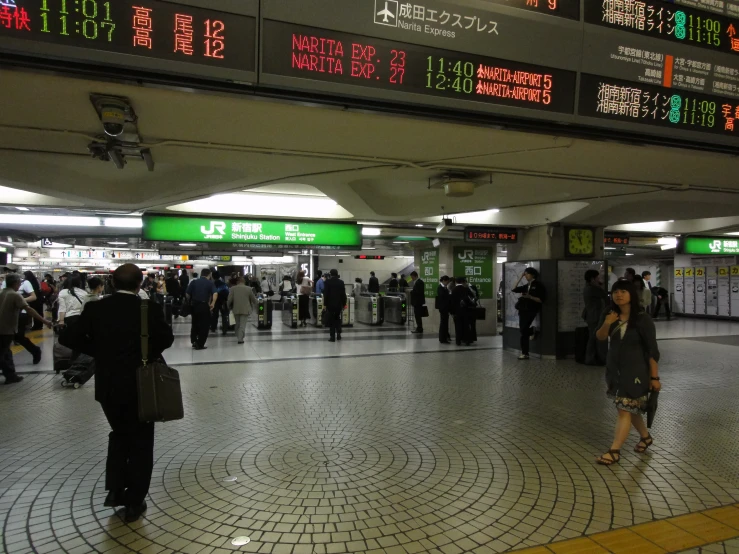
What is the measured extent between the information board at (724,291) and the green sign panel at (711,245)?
4805 millimetres

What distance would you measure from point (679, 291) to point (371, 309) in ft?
45.3

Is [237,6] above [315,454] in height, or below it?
above

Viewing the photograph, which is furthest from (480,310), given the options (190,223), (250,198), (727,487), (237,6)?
(237,6)

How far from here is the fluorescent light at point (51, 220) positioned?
919 cm

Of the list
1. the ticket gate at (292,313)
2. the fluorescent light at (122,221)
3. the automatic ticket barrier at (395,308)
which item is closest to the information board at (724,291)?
the automatic ticket barrier at (395,308)

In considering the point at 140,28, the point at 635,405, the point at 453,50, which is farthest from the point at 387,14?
the point at 635,405

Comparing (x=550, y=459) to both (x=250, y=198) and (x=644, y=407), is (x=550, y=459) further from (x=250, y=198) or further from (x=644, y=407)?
(x=250, y=198)

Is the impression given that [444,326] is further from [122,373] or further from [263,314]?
[122,373]

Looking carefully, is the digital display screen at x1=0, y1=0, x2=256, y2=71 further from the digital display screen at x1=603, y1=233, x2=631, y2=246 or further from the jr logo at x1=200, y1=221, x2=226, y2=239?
the digital display screen at x1=603, y1=233, x2=631, y2=246

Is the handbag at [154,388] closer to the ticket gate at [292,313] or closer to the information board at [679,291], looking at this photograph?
the ticket gate at [292,313]

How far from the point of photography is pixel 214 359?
29.3 feet

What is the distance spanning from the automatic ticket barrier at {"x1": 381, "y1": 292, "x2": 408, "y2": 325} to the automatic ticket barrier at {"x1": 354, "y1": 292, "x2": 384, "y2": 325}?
1.14ft

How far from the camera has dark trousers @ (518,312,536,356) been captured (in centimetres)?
917

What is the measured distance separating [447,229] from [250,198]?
4.07 m
